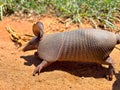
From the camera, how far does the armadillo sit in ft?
13.6

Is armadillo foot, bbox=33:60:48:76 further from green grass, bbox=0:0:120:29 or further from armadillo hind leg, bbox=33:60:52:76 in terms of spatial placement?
green grass, bbox=0:0:120:29

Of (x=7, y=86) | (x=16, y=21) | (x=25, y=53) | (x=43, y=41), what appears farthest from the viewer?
(x=16, y=21)

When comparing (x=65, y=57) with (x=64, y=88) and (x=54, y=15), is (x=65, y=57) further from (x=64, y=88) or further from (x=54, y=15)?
(x=54, y=15)

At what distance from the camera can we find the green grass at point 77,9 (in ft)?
18.2

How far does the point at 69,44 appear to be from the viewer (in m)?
4.24

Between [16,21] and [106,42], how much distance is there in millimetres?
1740

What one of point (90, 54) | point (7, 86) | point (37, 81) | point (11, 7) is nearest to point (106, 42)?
point (90, 54)

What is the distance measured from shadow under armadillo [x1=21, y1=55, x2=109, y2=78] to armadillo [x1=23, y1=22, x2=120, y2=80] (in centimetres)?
12

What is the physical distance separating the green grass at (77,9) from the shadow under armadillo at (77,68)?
1089 mm

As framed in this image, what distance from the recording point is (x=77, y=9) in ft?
18.6

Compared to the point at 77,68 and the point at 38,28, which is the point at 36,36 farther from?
the point at 77,68

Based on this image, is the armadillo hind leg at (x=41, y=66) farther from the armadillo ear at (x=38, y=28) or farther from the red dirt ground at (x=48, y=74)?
the armadillo ear at (x=38, y=28)

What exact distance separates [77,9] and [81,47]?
155cm

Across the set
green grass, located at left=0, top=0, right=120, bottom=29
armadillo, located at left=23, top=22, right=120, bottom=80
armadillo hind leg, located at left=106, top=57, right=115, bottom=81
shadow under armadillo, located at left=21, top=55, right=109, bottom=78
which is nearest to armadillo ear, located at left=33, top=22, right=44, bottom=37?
armadillo, located at left=23, top=22, right=120, bottom=80
